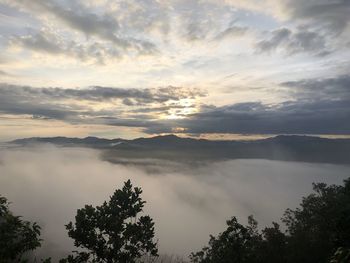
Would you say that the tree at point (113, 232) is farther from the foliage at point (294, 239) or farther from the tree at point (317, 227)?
the tree at point (317, 227)

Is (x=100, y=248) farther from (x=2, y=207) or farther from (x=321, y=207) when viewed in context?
(x=321, y=207)

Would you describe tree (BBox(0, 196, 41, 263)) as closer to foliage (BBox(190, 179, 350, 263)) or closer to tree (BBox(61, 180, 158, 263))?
tree (BBox(61, 180, 158, 263))

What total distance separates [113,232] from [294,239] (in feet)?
92.2

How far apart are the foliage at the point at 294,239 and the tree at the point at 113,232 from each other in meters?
9.72

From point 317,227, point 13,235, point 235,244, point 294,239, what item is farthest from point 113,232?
point 317,227

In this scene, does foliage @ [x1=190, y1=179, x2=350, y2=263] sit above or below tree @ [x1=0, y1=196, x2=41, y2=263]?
below

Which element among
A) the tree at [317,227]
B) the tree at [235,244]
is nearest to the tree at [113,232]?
the tree at [235,244]

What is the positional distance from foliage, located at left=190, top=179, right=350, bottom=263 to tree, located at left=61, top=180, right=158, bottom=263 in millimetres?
9718

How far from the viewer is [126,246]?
34375mm

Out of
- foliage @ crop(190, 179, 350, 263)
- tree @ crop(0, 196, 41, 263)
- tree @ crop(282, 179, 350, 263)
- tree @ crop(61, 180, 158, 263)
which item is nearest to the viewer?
tree @ crop(0, 196, 41, 263)

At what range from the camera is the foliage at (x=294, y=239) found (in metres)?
39.3

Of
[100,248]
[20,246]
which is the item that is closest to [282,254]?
[100,248]

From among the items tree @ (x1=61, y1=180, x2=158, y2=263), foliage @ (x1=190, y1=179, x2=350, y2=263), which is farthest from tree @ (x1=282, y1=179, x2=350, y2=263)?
tree @ (x1=61, y1=180, x2=158, y2=263)

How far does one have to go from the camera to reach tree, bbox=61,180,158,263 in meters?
33.6
